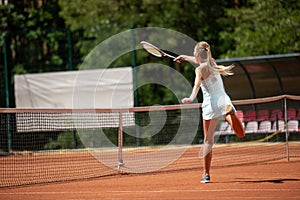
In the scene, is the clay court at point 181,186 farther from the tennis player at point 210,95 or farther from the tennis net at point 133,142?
the tennis net at point 133,142

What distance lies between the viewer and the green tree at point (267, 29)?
2520 centimetres

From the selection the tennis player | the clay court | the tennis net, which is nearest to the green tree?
the tennis net

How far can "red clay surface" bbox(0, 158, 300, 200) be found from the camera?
1023 cm

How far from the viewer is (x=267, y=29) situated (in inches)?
1014

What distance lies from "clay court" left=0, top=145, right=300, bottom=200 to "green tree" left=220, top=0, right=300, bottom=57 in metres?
11.7

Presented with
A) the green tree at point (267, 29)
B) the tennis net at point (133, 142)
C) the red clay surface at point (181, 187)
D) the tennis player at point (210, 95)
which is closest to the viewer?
the red clay surface at point (181, 187)

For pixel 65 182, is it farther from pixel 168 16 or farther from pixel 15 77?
pixel 168 16

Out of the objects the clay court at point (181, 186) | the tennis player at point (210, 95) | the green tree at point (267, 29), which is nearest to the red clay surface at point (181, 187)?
the clay court at point (181, 186)

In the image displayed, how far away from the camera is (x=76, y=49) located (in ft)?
86.7

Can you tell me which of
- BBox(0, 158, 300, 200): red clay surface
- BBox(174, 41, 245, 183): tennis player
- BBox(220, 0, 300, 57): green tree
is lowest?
BBox(0, 158, 300, 200): red clay surface

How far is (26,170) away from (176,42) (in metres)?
14.6

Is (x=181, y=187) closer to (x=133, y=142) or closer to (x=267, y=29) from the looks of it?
(x=133, y=142)

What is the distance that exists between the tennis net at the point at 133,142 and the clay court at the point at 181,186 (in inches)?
35.4

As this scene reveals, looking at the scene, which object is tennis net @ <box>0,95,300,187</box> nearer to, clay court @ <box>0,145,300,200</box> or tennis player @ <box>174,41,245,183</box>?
clay court @ <box>0,145,300,200</box>
